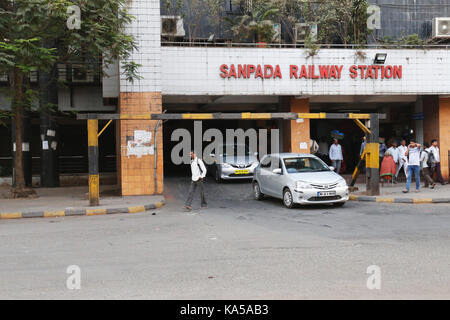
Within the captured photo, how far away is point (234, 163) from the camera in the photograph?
63.5ft

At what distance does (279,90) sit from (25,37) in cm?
931

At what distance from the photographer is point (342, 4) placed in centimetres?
2069

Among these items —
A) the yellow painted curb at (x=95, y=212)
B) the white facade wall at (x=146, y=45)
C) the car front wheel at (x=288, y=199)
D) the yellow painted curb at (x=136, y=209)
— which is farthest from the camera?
the white facade wall at (x=146, y=45)

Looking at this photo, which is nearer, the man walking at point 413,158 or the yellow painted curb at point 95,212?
the yellow painted curb at point 95,212

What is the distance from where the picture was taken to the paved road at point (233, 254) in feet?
17.3

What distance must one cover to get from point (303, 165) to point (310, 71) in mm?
5656

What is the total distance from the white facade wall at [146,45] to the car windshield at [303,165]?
18.1 feet

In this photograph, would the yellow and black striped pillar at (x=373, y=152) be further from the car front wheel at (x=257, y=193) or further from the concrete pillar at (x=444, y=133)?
the concrete pillar at (x=444, y=133)

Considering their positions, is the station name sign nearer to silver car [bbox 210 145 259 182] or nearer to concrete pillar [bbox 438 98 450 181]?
concrete pillar [bbox 438 98 450 181]

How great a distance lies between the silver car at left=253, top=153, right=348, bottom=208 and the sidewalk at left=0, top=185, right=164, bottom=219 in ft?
11.2

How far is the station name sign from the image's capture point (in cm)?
1783
